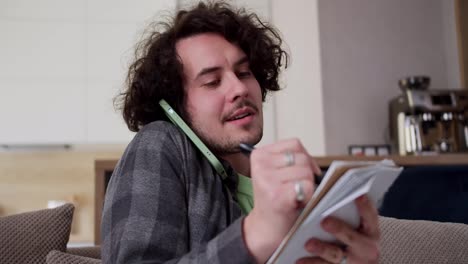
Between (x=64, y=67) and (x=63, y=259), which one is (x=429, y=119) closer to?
(x=64, y=67)

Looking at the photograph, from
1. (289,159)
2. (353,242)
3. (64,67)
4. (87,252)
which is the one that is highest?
(64,67)

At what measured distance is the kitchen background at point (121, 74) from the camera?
2883 millimetres

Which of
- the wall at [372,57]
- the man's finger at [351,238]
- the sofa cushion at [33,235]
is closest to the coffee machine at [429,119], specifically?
the wall at [372,57]

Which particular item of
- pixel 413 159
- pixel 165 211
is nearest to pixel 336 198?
pixel 165 211

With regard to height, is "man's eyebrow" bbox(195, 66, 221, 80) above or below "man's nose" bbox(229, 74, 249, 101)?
above

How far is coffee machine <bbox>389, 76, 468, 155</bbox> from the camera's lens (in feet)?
9.25

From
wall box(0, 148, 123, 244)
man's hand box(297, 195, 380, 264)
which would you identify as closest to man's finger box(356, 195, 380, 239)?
man's hand box(297, 195, 380, 264)

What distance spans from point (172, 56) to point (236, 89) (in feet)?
0.64

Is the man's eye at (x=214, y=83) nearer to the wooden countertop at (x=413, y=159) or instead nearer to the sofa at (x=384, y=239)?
the sofa at (x=384, y=239)

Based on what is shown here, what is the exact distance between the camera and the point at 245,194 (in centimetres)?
100

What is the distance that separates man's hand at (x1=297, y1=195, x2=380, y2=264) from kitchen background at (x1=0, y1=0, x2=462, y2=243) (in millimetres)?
2338

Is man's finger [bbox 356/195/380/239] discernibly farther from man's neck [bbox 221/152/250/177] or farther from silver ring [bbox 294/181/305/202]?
man's neck [bbox 221/152/250/177]

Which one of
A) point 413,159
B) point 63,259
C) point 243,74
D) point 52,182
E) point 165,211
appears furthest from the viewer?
point 52,182

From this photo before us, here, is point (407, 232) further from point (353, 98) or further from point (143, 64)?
point (353, 98)
